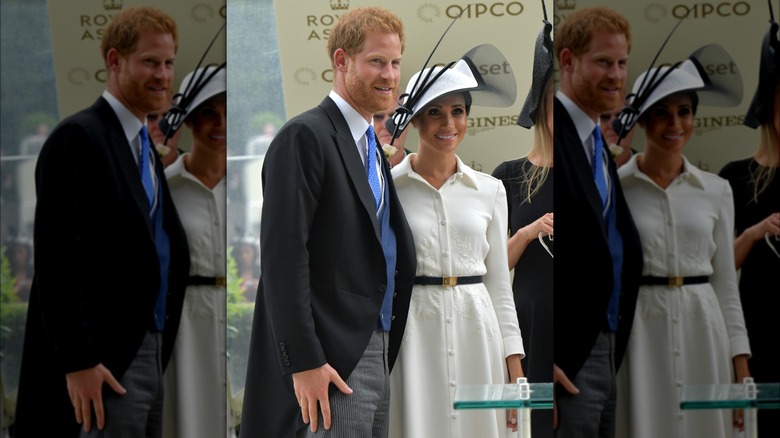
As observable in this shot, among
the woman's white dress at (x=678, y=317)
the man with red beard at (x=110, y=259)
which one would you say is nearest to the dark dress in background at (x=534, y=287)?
the woman's white dress at (x=678, y=317)

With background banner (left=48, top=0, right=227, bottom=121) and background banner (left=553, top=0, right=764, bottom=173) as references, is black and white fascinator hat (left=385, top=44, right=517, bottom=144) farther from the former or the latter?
background banner (left=553, top=0, right=764, bottom=173)

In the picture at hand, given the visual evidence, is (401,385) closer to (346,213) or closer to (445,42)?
(346,213)

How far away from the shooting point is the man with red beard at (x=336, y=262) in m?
2.90

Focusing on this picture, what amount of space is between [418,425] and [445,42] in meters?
1.26

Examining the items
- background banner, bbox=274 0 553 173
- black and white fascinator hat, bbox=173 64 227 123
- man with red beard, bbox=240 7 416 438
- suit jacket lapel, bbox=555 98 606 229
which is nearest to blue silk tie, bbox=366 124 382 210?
man with red beard, bbox=240 7 416 438

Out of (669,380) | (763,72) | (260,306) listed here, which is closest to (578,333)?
(669,380)

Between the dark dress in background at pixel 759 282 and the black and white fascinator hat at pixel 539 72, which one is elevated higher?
the black and white fascinator hat at pixel 539 72

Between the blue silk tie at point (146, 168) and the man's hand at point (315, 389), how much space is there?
2.33 ft

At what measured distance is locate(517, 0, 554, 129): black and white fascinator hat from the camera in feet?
10.1

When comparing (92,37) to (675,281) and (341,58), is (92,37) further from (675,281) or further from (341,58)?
(675,281)

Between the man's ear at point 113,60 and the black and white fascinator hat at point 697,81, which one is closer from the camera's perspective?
the black and white fascinator hat at point 697,81

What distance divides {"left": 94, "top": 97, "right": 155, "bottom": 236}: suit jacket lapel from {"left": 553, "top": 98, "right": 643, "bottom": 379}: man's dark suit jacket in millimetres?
1170

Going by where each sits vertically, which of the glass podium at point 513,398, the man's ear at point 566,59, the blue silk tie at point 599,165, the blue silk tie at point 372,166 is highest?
the man's ear at point 566,59

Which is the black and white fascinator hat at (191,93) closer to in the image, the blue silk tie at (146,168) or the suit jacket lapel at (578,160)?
the blue silk tie at (146,168)
